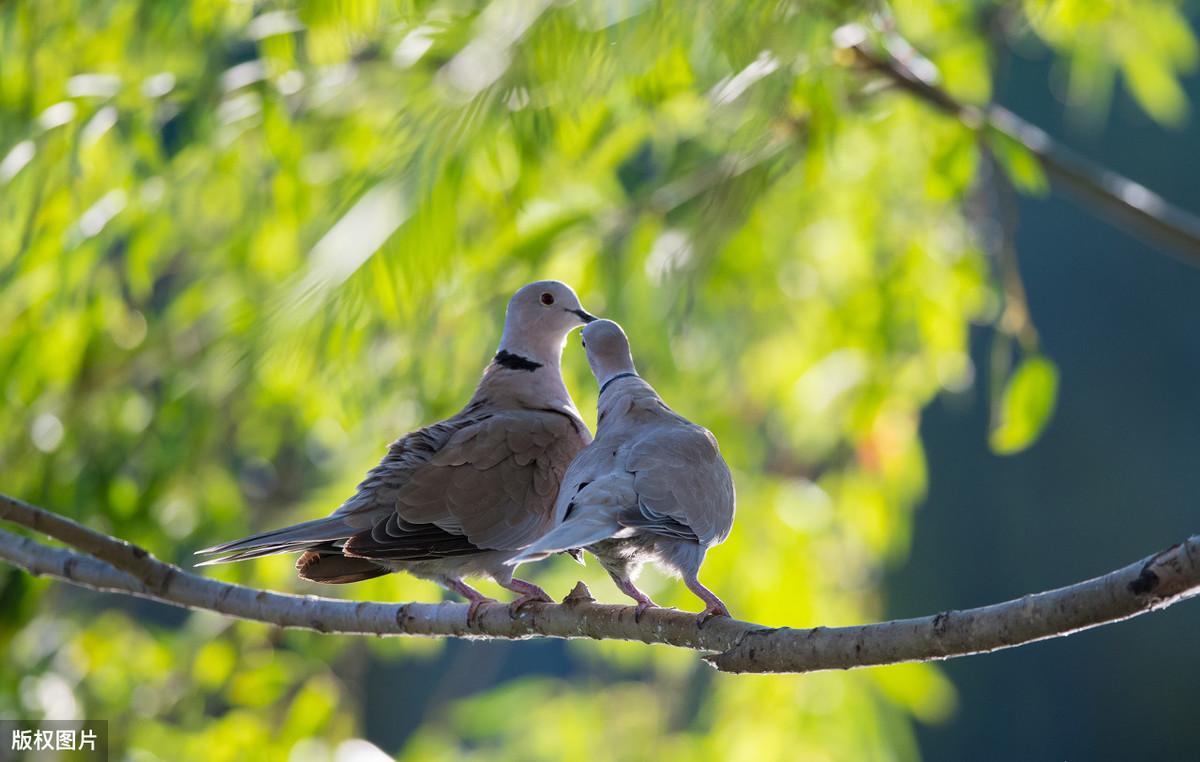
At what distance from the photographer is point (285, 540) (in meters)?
1.35

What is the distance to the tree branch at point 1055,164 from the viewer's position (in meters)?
2.36

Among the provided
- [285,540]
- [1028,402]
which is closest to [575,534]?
[285,540]

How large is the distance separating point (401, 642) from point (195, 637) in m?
0.72

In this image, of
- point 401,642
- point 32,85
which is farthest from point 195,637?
point 32,85

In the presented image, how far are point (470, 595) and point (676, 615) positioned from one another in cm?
45

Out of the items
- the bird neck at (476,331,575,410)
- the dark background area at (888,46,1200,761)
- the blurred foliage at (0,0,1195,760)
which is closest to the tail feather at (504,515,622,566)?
the bird neck at (476,331,575,410)

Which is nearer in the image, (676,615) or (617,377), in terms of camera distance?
(676,615)

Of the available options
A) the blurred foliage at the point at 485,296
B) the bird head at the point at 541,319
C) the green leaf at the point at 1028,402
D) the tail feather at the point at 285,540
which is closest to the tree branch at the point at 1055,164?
the blurred foliage at the point at 485,296

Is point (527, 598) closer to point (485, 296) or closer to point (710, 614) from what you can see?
point (710, 614)

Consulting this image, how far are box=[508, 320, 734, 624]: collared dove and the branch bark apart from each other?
4 cm

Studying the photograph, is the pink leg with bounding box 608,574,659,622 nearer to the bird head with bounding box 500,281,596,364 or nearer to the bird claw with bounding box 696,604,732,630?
the bird claw with bounding box 696,604,732,630

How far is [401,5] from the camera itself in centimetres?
162

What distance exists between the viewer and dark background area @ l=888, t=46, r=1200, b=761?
6227mm

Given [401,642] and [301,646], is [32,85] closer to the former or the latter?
[301,646]
